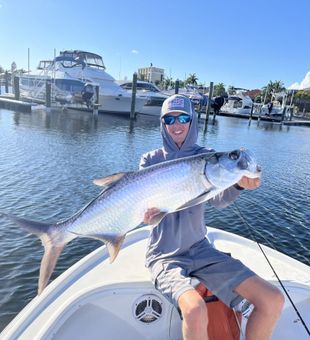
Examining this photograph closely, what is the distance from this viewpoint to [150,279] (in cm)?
338

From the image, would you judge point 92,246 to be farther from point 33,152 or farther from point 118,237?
point 33,152

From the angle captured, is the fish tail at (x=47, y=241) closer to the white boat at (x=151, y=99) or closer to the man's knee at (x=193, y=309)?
the man's knee at (x=193, y=309)

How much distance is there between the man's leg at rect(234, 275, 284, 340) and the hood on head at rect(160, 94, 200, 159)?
1.54 m

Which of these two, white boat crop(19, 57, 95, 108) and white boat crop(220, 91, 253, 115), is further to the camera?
white boat crop(220, 91, 253, 115)

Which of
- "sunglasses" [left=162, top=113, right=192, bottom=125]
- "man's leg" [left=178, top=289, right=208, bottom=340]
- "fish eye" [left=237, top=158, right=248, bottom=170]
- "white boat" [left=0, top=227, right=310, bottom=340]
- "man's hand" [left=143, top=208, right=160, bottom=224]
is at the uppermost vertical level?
"sunglasses" [left=162, top=113, right=192, bottom=125]

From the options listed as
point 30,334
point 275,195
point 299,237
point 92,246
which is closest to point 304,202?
point 275,195

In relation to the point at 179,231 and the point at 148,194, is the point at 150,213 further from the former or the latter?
the point at 179,231

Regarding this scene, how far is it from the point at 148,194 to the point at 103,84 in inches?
1612

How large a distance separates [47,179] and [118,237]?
912cm

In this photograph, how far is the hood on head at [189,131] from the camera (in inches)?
137

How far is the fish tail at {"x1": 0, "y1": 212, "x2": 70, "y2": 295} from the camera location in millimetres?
2834

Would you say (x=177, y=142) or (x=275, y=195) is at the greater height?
(x=177, y=142)

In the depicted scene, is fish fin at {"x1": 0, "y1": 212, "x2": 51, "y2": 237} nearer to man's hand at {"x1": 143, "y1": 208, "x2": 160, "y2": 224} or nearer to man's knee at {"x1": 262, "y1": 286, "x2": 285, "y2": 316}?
man's hand at {"x1": 143, "y1": 208, "x2": 160, "y2": 224}

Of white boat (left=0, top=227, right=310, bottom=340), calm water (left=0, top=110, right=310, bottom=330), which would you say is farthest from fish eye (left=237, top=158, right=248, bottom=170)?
calm water (left=0, top=110, right=310, bottom=330)
